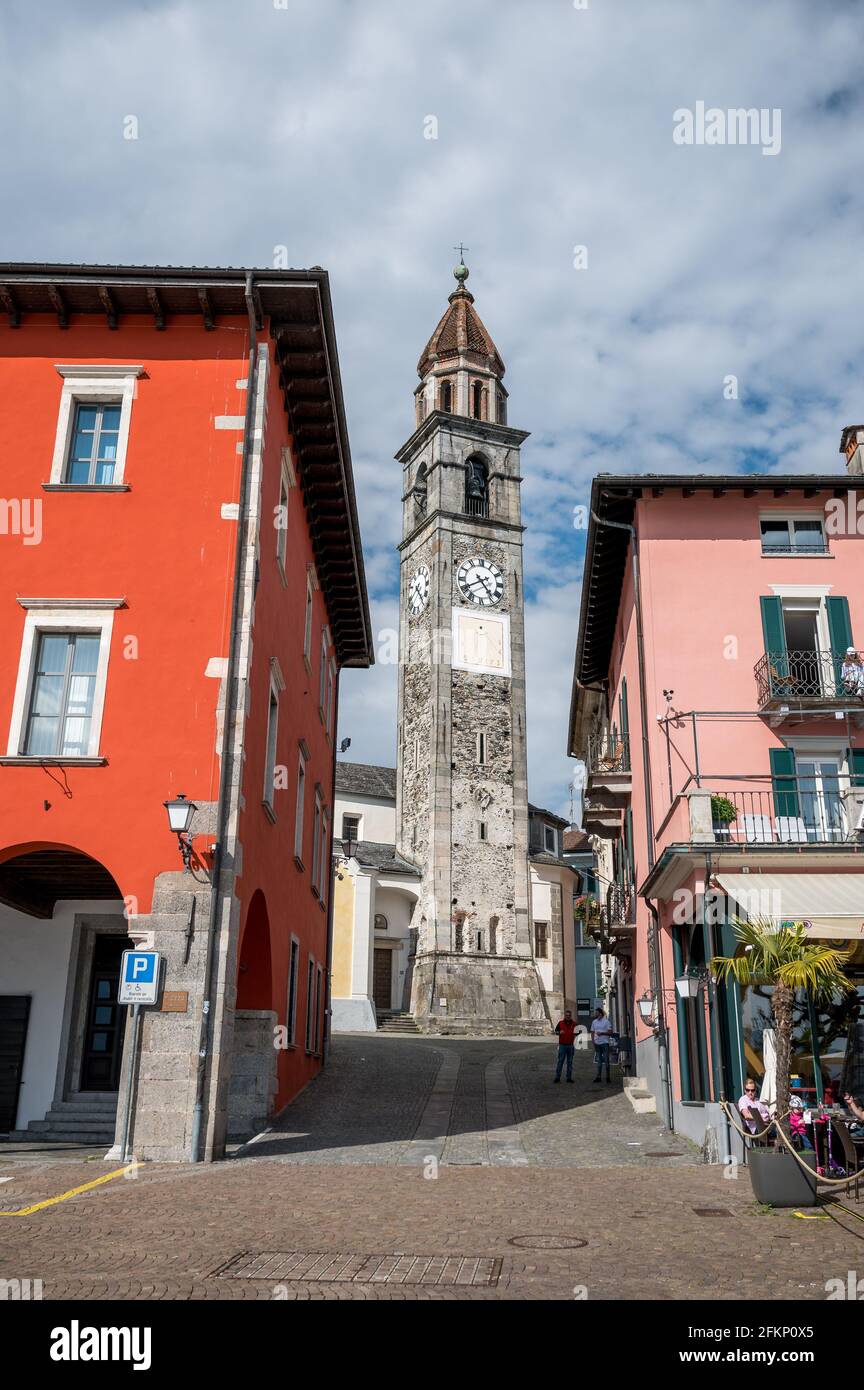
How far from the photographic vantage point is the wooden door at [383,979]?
4878 cm

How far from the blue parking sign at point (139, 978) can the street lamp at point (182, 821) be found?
3.78 feet

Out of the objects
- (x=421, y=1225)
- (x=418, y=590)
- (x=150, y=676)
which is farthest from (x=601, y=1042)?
(x=418, y=590)

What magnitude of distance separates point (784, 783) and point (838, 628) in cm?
333

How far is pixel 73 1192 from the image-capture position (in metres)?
11.2

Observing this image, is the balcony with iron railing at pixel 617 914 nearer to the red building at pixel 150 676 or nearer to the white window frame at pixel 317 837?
the white window frame at pixel 317 837

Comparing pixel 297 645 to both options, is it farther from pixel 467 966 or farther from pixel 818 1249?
pixel 467 966

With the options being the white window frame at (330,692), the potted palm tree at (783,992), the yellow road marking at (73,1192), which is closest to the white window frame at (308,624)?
the white window frame at (330,692)

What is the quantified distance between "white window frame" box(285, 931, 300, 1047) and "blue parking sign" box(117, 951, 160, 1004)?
6366 millimetres

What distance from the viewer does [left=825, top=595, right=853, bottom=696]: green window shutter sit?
2097 centimetres

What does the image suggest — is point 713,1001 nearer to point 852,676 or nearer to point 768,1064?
point 768,1064

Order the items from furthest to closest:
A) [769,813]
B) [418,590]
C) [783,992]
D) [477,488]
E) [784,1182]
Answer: [477,488], [418,590], [769,813], [783,992], [784,1182]

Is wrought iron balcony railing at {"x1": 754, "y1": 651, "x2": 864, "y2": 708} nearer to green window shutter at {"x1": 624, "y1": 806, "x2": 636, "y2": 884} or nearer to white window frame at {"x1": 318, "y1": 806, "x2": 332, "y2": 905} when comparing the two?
green window shutter at {"x1": 624, "y1": 806, "x2": 636, "y2": 884}

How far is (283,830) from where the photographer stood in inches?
743

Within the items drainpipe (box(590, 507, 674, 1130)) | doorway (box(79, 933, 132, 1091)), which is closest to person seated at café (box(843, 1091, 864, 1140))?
drainpipe (box(590, 507, 674, 1130))
